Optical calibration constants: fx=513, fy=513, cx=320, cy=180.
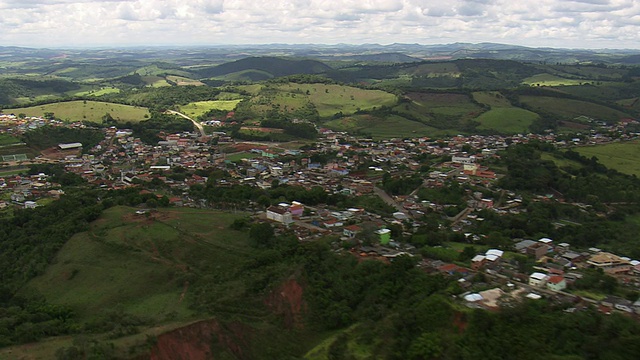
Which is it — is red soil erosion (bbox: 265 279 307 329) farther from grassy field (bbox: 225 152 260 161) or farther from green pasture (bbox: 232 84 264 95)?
green pasture (bbox: 232 84 264 95)

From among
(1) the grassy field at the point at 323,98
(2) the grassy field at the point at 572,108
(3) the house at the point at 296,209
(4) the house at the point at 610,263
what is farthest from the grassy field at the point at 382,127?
(4) the house at the point at 610,263

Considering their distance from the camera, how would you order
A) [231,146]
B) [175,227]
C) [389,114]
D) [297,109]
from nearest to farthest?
1. [175,227]
2. [231,146]
3. [389,114]
4. [297,109]

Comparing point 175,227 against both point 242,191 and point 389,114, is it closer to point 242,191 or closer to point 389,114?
point 242,191

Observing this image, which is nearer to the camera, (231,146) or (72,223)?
(72,223)

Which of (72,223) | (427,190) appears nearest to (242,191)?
(72,223)

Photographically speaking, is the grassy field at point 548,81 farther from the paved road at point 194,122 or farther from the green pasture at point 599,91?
the paved road at point 194,122

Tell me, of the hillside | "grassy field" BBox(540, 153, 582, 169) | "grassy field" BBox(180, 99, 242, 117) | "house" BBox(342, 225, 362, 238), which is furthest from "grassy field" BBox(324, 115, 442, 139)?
the hillside
